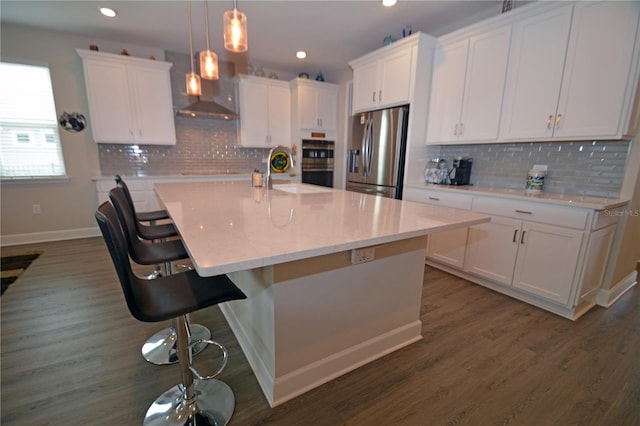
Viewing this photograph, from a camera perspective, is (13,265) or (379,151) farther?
(379,151)

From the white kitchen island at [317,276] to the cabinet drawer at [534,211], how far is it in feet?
3.72

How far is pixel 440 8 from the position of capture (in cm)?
287

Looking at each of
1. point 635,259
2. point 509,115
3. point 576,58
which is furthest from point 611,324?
point 576,58

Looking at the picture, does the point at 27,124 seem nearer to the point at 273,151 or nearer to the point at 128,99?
the point at 128,99

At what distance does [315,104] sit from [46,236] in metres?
4.39

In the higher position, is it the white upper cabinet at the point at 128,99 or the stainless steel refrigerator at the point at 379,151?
the white upper cabinet at the point at 128,99

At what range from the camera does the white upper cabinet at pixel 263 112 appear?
460cm

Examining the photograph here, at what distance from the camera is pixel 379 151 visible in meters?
3.50

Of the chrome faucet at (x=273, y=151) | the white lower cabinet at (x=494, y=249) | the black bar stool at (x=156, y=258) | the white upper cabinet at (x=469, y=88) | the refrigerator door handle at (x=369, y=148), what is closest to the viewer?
the black bar stool at (x=156, y=258)

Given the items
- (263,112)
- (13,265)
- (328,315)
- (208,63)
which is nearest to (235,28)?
(208,63)

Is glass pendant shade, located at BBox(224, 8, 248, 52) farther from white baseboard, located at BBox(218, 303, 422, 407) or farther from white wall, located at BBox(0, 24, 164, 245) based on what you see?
white wall, located at BBox(0, 24, 164, 245)

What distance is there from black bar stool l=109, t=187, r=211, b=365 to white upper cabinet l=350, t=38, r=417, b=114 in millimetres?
2844

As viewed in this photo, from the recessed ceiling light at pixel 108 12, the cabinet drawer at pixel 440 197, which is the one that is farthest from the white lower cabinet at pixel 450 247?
the recessed ceiling light at pixel 108 12

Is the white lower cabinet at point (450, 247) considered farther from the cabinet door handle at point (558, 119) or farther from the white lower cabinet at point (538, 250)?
the cabinet door handle at point (558, 119)
